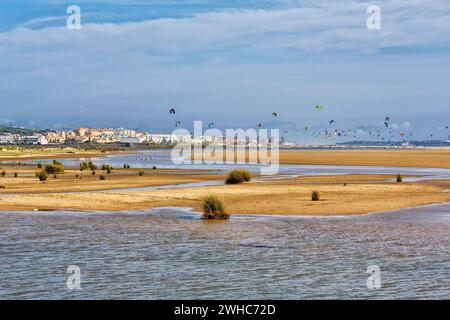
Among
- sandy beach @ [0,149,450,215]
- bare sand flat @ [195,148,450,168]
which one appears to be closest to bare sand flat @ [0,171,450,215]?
sandy beach @ [0,149,450,215]

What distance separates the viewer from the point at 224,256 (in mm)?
19000

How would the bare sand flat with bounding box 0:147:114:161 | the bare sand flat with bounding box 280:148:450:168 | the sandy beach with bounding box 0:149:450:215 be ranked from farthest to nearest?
the bare sand flat with bounding box 0:147:114:161 → the bare sand flat with bounding box 280:148:450:168 → the sandy beach with bounding box 0:149:450:215

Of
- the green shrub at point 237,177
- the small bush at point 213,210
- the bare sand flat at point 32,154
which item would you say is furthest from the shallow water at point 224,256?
the bare sand flat at point 32,154

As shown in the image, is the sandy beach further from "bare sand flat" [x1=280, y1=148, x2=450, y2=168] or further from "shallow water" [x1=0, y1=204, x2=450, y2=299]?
"bare sand flat" [x1=280, y1=148, x2=450, y2=168]

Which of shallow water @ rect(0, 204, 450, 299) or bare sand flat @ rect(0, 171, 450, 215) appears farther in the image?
bare sand flat @ rect(0, 171, 450, 215)

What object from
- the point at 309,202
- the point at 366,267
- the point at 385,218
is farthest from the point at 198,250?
the point at 309,202

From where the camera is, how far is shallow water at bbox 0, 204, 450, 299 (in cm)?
1512

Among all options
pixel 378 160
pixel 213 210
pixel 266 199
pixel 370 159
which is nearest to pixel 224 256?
pixel 213 210

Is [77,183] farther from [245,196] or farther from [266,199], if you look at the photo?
[266,199]

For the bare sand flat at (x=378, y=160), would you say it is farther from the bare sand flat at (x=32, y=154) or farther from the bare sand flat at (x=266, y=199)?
the bare sand flat at (x=266, y=199)

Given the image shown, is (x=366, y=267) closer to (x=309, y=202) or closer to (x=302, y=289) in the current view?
(x=302, y=289)

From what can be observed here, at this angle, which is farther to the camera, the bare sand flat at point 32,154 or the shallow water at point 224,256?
the bare sand flat at point 32,154

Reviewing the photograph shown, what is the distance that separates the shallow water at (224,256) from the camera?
15.1 meters
